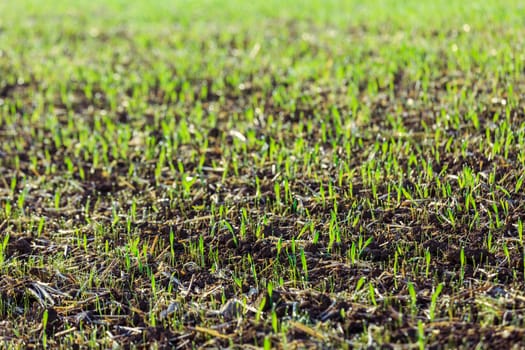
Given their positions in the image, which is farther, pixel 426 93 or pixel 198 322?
pixel 426 93

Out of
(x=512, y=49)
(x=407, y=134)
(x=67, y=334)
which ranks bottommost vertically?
(x=67, y=334)

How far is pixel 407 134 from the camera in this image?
518 centimetres

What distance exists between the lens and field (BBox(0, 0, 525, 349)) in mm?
3412

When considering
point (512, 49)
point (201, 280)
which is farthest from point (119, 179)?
point (512, 49)

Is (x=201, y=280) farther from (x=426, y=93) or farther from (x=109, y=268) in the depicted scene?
(x=426, y=93)

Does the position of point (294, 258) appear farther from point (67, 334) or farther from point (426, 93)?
point (426, 93)

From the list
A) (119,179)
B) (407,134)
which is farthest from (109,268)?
(407,134)

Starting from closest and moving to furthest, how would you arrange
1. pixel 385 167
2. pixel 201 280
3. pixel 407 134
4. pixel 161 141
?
pixel 201 280 < pixel 385 167 < pixel 407 134 < pixel 161 141

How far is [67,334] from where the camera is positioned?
345 centimetres

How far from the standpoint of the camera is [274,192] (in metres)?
4.66

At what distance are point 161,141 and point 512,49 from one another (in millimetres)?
3283

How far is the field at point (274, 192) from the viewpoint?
11.2ft

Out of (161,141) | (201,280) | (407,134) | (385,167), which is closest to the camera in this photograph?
(201,280)

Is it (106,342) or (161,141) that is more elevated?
(161,141)
